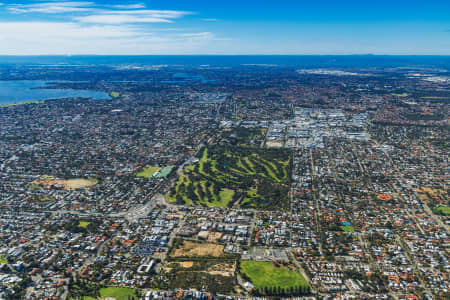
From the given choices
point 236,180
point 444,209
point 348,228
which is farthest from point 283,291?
point 444,209

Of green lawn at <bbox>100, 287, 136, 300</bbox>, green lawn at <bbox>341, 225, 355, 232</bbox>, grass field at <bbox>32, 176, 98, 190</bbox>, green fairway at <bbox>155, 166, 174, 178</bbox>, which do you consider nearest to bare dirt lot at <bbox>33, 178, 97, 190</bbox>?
grass field at <bbox>32, 176, 98, 190</bbox>

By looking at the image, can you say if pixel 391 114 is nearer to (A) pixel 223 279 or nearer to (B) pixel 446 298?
(B) pixel 446 298

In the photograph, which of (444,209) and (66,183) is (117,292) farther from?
(444,209)

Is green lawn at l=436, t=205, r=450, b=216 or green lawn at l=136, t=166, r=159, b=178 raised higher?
green lawn at l=136, t=166, r=159, b=178

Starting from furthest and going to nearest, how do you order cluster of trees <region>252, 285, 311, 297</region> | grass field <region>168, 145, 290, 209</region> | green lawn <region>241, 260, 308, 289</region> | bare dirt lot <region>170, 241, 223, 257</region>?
1. grass field <region>168, 145, 290, 209</region>
2. bare dirt lot <region>170, 241, 223, 257</region>
3. green lawn <region>241, 260, 308, 289</region>
4. cluster of trees <region>252, 285, 311, 297</region>

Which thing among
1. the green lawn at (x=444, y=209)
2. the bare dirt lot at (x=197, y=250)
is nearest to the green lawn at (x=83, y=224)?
the bare dirt lot at (x=197, y=250)

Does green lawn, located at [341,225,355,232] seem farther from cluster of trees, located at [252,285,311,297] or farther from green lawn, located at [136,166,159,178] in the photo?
green lawn, located at [136,166,159,178]

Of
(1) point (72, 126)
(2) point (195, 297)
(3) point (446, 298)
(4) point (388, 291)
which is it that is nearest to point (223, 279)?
(2) point (195, 297)
